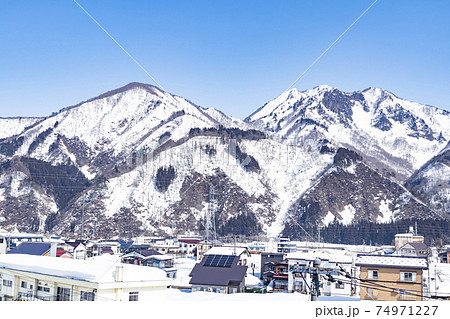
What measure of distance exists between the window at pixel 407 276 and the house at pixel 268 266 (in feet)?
43.5

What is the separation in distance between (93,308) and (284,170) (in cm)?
10010

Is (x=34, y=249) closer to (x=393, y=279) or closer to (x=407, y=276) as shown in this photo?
(x=393, y=279)

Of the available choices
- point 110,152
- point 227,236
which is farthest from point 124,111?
point 227,236

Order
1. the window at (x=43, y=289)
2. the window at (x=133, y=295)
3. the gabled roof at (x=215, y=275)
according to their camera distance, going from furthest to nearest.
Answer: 1. the gabled roof at (x=215, y=275)
2. the window at (x=43, y=289)
3. the window at (x=133, y=295)

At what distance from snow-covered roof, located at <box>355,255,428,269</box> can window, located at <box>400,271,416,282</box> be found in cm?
29

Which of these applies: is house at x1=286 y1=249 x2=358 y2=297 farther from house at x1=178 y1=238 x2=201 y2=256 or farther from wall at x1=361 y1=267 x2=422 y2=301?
house at x1=178 y1=238 x2=201 y2=256

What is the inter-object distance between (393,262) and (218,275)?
8428 millimetres

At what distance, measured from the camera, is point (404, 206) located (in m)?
86.2

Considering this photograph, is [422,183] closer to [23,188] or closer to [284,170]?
[284,170]

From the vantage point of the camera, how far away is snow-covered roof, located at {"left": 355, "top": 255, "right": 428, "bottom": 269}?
1627cm

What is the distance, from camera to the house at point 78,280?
26.3ft

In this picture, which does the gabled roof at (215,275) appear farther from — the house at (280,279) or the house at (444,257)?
→ the house at (444,257)

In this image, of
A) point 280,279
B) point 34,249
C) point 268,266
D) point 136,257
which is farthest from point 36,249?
point 268,266

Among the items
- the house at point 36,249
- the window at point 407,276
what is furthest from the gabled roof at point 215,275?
the house at point 36,249
